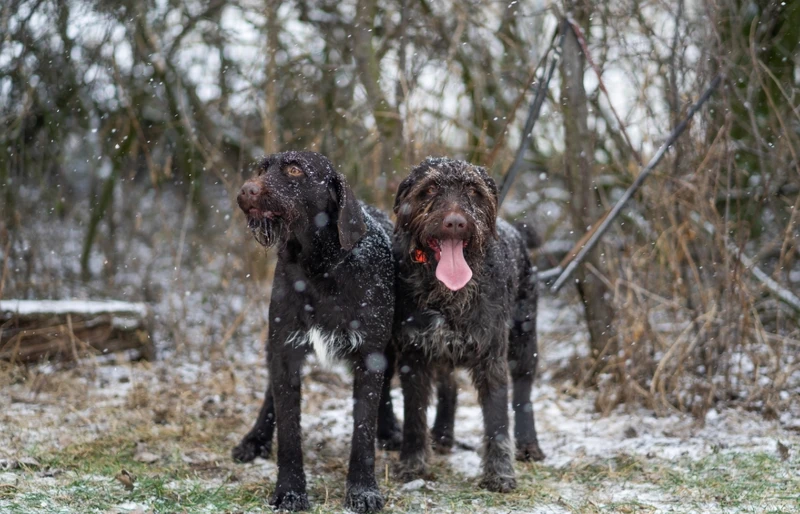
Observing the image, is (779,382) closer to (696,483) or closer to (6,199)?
(696,483)

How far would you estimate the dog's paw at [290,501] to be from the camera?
3.57 metres

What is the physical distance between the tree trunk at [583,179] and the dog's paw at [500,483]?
2518mm

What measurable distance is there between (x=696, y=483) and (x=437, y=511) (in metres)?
1.53

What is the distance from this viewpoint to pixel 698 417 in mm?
5414

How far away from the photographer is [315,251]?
3.75 m

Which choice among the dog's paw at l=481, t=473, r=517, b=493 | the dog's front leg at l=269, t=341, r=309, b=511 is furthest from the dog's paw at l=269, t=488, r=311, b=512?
the dog's paw at l=481, t=473, r=517, b=493

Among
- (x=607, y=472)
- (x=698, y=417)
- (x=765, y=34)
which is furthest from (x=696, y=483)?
(x=765, y=34)

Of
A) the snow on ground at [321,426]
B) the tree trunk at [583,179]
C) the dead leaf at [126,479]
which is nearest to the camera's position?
the dead leaf at [126,479]

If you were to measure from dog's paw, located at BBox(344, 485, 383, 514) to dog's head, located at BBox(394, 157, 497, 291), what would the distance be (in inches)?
43.4

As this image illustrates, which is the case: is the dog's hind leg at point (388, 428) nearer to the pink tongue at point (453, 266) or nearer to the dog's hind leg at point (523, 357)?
the dog's hind leg at point (523, 357)

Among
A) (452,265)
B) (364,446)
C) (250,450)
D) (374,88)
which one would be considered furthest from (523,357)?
(374,88)

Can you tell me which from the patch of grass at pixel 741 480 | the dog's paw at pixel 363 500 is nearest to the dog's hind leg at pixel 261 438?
the dog's paw at pixel 363 500

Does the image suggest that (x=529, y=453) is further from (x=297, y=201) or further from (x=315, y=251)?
(x=297, y=201)

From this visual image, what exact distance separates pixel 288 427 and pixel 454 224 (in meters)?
1.32
